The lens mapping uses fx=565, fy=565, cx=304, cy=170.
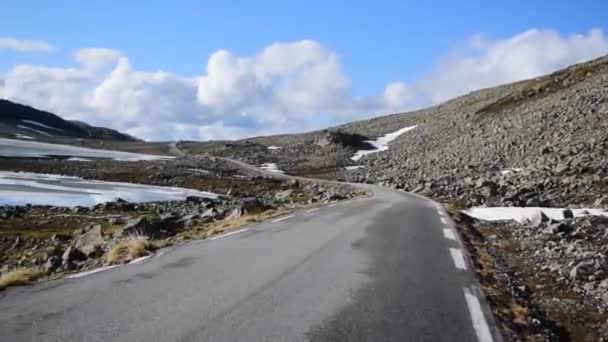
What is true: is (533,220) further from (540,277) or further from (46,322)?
(46,322)

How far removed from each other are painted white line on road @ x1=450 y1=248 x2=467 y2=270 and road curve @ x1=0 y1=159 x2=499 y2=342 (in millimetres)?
22

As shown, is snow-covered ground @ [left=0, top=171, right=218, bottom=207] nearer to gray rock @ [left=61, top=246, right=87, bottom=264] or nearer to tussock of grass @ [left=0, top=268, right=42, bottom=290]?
gray rock @ [left=61, top=246, right=87, bottom=264]

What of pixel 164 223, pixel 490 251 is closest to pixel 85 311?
pixel 490 251

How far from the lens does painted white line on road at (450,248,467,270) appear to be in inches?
418

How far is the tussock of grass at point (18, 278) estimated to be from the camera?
28.3ft

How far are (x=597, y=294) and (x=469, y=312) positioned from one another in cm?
259

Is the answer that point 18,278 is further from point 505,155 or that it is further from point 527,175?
point 505,155

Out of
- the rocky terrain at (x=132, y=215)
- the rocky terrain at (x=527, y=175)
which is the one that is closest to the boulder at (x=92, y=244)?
the rocky terrain at (x=132, y=215)

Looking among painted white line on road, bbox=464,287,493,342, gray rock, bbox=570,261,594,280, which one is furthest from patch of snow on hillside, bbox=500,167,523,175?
painted white line on road, bbox=464,287,493,342

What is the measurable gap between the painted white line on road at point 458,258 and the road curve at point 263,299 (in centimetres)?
2

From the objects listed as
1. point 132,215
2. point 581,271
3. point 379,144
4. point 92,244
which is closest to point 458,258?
point 581,271

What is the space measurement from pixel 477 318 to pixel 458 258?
4503 millimetres

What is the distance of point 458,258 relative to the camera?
11516 millimetres

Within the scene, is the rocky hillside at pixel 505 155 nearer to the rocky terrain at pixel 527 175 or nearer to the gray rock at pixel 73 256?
the rocky terrain at pixel 527 175
